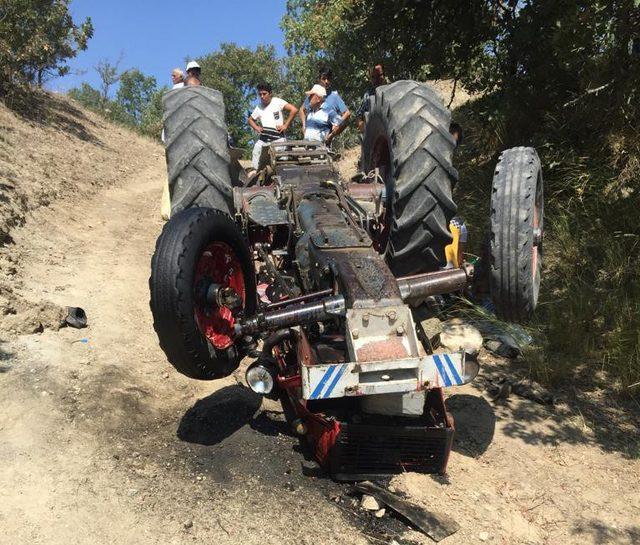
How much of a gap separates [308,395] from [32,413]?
1.73m

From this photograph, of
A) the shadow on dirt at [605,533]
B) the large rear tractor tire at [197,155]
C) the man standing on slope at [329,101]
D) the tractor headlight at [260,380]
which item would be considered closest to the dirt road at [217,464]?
the shadow on dirt at [605,533]

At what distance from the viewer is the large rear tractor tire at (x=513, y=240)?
3.36m

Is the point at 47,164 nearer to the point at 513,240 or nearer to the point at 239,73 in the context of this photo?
the point at 513,240

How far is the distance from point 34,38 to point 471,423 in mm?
12508

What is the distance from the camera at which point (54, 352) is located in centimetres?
400

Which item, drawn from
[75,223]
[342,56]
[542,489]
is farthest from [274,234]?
[342,56]

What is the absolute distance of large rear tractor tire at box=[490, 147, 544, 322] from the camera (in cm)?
336

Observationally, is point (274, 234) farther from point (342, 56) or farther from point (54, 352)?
point (342, 56)

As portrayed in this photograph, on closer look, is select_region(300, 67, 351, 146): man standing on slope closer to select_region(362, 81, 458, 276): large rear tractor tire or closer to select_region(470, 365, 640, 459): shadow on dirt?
select_region(362, 81, 458, 276): large rear tractor tire

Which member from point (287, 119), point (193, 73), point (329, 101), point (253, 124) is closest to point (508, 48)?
point (329, 101)

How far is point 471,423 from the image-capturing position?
3838 millimetres

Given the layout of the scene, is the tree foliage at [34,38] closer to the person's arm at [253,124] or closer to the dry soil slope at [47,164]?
the dry soil slope at [47,164]

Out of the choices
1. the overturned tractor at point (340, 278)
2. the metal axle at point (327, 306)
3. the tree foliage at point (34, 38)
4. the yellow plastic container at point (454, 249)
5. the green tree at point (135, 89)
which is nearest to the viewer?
the overturned tractor at point (340, 278)

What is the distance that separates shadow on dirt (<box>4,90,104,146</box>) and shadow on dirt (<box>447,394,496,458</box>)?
10.9 m
